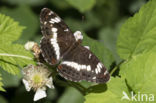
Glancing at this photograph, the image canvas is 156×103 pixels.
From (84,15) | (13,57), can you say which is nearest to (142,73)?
(13,57)

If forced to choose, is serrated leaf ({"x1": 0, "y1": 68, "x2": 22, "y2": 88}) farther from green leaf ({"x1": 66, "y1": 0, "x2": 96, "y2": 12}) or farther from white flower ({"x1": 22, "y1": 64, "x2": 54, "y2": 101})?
white flower ({"x1": 22, "y1": 64, "x2": 54, "y2": 101})

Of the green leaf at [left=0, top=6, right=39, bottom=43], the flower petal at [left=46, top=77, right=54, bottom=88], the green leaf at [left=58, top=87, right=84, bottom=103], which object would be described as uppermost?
the flower petal at [left=46, top=77, right=54, bottom=88]

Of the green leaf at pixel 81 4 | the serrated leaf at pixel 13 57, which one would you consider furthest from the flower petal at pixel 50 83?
the green leaf at pixel 81 4

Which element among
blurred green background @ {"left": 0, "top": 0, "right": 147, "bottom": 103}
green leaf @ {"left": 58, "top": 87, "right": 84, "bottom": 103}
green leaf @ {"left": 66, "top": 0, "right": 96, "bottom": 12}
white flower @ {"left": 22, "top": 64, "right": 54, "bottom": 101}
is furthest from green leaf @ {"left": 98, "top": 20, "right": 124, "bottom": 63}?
white flower @ {"left": 22, "top": 64, "right": 54, "bottom": 101}

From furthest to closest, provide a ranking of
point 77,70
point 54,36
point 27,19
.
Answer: point 27,19 < point 54,36 < point 77,70

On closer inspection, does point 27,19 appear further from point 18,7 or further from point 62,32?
point 62,32

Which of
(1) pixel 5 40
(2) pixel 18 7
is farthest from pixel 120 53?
(2) pixel 18 7
